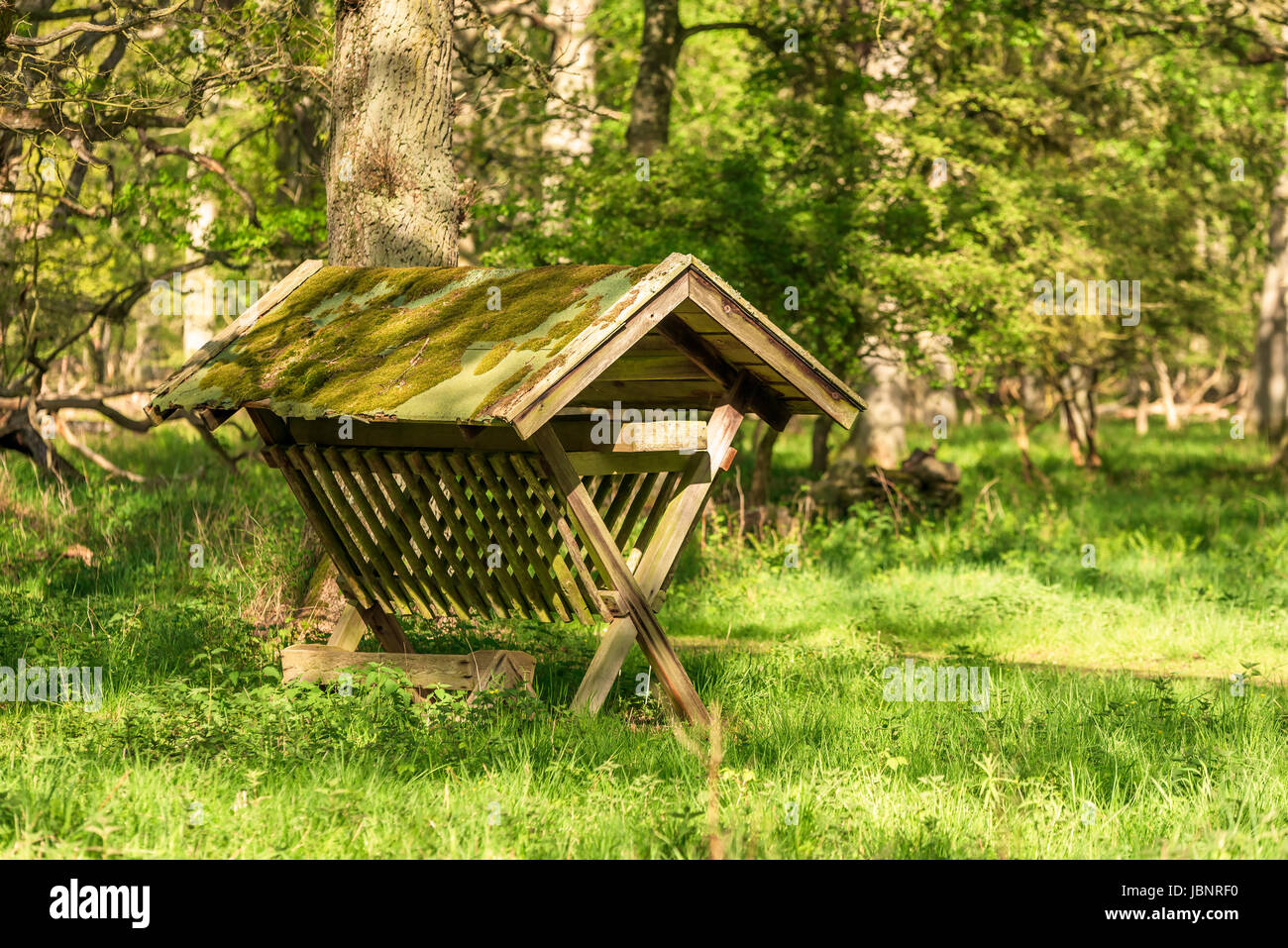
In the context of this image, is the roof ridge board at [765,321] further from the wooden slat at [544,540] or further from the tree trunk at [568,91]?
the tree trunk at [568,91]

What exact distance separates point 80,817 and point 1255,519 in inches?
585

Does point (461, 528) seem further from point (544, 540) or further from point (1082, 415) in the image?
point (1082, 415)

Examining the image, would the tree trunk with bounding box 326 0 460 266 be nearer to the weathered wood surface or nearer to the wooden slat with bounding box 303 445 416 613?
the wooden slat with bounding box 303 445 416 613

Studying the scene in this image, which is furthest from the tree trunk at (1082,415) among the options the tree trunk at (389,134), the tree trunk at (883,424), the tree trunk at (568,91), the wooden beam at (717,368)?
the wooden beam at (717,368)

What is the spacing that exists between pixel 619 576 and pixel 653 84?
1023cm

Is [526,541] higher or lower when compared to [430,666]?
higher

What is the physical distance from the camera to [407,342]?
6.30 meters

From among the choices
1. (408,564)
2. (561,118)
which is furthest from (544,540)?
(561,118)

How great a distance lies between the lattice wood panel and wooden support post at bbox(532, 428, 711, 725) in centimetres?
11

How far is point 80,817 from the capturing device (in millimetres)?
4898

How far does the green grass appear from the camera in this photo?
493 cm

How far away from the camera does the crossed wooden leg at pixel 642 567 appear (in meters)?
6.05

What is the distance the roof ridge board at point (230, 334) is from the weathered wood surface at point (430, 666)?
4.96 feet
